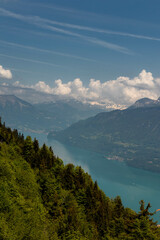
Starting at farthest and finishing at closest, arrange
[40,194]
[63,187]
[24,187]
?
[63,187], [40,194], [24,187]

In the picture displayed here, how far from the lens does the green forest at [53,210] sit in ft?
92.9

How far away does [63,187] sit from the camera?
54.0 m

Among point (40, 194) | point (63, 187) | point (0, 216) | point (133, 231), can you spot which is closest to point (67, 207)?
point (40, 194)

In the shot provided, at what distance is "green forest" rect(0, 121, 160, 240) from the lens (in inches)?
1115

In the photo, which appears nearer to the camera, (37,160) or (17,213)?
(17,213)

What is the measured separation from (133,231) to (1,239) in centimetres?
2054

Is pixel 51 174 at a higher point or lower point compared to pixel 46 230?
higher

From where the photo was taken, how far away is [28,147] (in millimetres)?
62219

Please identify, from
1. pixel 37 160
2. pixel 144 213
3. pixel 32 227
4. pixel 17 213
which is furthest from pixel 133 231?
pixel 37 160

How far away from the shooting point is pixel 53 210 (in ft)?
133

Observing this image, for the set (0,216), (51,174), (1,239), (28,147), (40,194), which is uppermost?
(28,147)

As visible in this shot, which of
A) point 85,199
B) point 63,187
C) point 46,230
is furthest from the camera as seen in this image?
point 63,187

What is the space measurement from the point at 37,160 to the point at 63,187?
34.5ft

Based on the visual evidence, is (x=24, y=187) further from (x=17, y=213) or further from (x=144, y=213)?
(x=144, y=213)
